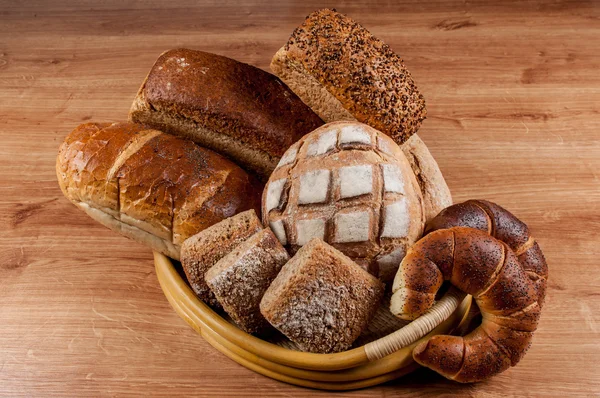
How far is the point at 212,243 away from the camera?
204 cm

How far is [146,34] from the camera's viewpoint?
366cm

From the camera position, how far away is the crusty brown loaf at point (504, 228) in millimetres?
2006

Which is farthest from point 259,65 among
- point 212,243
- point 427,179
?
point 212,243

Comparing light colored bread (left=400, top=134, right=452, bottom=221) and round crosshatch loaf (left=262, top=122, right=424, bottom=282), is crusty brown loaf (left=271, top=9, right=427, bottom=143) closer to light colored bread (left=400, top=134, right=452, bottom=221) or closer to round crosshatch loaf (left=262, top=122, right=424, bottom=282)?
light colored bread (left=400, top=134, right=452, bottom=221)

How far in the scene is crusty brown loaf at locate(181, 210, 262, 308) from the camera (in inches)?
80.1

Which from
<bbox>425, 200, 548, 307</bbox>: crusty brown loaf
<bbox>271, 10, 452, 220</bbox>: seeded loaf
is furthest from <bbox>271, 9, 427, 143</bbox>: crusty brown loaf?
<bbox>425, 200, 548, 307</bbox>: crusty brown loaf

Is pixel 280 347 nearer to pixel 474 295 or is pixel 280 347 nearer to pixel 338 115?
pixel 474 295

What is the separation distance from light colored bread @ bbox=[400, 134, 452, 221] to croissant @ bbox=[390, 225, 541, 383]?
367 millimetres

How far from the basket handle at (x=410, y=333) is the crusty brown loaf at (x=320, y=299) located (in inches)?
4.1

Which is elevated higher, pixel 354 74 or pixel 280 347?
pixel 354 74

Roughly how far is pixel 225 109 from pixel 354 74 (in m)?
0.43

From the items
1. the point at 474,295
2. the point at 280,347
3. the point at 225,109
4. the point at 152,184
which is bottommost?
the point at 280,347

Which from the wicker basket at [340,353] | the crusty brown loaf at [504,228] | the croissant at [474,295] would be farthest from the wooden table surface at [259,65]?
the crusty brown loaf at [504,228]

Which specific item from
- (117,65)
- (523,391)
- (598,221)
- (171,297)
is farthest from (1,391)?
(598,221)
